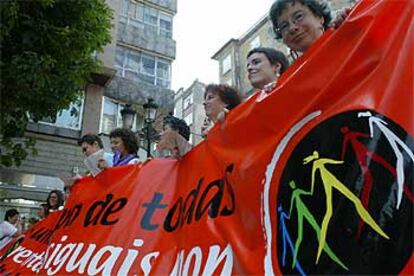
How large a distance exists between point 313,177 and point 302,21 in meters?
0.98

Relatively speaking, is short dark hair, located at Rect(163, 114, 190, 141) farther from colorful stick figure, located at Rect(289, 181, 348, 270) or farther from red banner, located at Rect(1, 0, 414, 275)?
colorful stick figure, located at Rect(289, 181, 348, 270)

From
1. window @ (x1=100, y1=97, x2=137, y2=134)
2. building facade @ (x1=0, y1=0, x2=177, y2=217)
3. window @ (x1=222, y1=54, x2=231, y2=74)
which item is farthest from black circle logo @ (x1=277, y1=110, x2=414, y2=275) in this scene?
window @ (x1=222, y1=54, x2=231, y2=74)

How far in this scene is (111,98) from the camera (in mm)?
16984

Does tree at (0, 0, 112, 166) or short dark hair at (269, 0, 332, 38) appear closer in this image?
short dark hair at (269, 0, 332, 38)

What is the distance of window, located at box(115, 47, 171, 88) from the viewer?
18859 mm

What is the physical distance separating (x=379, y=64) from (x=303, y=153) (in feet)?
1.42

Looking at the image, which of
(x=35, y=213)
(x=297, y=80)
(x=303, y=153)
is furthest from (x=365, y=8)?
(x=35, y=213)

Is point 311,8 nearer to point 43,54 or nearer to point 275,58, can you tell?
point 275,58

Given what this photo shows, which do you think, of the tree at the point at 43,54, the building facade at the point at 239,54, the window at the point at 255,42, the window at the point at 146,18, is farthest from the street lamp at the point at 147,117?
the window at the point at 255,42

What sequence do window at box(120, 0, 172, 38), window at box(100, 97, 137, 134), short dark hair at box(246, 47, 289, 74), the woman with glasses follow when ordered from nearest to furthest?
the woman with glasses, short dark hair at box(246, 47, 289, 74), window at box(100, 97, 137, 134), window at box(120, 0, 172, 38)

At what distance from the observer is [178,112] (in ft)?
148

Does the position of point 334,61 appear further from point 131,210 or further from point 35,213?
point 35,213

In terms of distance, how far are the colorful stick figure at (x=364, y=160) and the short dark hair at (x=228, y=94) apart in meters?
1.48

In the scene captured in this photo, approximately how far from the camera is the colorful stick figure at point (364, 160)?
4.92 ft
